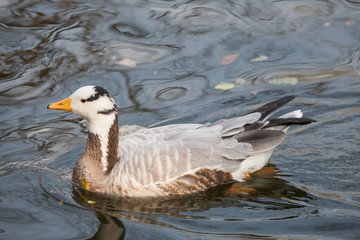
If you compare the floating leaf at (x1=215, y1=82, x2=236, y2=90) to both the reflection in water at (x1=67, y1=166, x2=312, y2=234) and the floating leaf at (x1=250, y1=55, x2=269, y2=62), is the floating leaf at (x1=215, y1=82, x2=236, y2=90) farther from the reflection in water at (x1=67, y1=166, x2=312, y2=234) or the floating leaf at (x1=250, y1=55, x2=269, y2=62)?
the reflection in water at (x1=67, y1=166, x2=312, y2=234)

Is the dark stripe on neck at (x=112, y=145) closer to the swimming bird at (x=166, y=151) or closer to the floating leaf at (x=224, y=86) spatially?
the swimming bird at (x=166, y=151)

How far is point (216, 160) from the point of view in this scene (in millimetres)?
6508

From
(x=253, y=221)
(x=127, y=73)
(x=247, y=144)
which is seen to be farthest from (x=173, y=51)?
(x=253, y=221)

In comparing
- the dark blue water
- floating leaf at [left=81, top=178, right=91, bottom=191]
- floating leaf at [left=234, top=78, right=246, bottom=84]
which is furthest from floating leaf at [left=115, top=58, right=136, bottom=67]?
floating leaf at [left=81, top=178, right=91, bottom=191]

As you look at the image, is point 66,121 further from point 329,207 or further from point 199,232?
point 329,207

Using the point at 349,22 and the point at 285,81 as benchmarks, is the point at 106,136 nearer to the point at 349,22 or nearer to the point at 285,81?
the point at 285,81

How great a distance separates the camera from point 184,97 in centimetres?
861

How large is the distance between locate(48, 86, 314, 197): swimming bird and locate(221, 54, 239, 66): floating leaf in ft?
9.01

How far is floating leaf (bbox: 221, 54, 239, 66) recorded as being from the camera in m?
9.47

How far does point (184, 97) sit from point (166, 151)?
2362 millimetres

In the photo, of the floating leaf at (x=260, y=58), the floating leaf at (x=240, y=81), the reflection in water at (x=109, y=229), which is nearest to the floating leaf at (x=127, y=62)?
the floating leaf at (x=240, y=81)

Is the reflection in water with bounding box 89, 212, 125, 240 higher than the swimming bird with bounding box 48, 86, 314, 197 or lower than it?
lower

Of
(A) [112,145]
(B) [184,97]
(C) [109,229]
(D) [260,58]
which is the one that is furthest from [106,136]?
(D) [260,58]

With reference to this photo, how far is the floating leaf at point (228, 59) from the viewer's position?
947 centimetres
